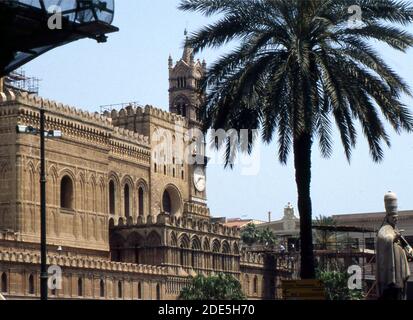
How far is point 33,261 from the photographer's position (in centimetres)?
6159

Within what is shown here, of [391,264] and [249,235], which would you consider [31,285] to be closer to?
[391,264]

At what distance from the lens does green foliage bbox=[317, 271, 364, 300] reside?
66.2 metres

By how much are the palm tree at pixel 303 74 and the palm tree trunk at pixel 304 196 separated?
2 cm

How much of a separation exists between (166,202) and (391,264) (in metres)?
80.0

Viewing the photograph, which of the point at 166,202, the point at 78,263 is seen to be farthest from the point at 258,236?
the point at 78,263

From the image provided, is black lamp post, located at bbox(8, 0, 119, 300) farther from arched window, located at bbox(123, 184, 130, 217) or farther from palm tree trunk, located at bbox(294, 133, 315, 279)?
arched window, located at bbox(123, 184, 130, 217)

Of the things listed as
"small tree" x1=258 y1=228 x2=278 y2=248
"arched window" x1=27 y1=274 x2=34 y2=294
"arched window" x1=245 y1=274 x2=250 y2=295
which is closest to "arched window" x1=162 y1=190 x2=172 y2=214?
"arched window" x1=245 y1=274 x2=250 y2=295

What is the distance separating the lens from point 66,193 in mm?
75125

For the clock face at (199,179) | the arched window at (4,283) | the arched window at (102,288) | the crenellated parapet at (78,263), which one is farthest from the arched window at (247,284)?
the arched window at (4,283)

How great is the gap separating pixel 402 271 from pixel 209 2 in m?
12.8

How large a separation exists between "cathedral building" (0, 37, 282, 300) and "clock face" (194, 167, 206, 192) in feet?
0.37
